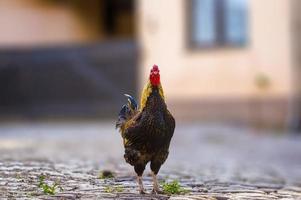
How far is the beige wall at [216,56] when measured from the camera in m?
16.2

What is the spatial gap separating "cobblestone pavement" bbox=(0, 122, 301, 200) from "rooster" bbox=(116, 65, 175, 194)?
0.27 meters

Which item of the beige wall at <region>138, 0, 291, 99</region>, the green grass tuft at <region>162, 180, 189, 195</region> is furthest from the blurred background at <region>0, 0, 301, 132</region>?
the green grass tuft at <region>162, 180, 189, 195</region>

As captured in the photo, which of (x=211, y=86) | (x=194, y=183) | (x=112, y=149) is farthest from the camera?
(x=211, y=86)

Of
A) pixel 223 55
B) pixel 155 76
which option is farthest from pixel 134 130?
pixel 223 55

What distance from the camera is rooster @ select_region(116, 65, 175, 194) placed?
430cm

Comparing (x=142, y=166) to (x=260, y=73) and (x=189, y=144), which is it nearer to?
(x=189, y=144)

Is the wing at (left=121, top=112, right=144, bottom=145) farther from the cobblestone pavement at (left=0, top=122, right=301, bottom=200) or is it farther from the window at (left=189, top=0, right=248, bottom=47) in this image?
the window at (left=189, top=0, right=248, bottom=47)

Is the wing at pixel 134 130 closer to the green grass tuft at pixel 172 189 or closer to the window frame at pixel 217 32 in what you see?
the green grass tuft at pixel 172 189

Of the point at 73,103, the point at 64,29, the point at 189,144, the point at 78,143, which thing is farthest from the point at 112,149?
the point at 64,29

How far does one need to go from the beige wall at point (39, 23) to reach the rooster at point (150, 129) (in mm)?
16161

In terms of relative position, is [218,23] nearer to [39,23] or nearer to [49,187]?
[39,23]

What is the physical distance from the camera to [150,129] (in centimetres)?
430

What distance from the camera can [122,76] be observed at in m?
18.6

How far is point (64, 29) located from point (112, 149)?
32.9ft
